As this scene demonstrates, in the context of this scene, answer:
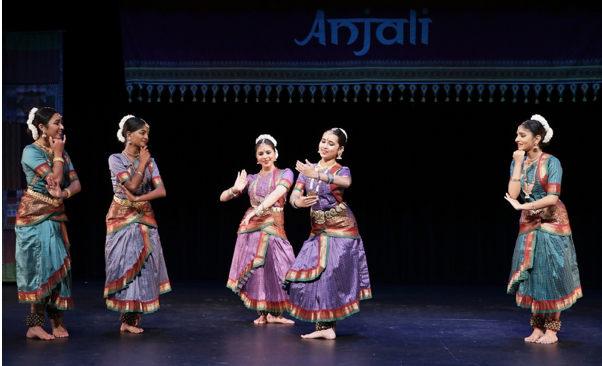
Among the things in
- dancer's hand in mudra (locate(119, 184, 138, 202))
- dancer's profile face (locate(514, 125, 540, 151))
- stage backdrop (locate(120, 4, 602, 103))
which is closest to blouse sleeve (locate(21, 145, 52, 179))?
dancer's hand in mudra (locate(119, 184, 138, 202))

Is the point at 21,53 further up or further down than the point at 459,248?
further up

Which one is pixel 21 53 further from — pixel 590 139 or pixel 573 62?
pixel 590 139

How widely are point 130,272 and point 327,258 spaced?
116 cm

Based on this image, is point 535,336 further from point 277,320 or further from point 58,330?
point 58,330

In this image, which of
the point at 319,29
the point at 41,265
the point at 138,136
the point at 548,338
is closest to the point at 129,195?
the point at 138,136

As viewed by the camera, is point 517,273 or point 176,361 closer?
point 176,361

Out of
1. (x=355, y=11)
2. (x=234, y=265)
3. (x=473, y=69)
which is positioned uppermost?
(x=355, y=11)

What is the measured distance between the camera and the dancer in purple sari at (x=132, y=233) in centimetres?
426

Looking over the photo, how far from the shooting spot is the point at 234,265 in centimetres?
495

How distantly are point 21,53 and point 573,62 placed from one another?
5.20 metres

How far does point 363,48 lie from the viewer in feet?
20.9

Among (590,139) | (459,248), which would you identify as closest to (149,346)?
(459,248)

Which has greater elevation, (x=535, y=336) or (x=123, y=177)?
(x=123, y=177)

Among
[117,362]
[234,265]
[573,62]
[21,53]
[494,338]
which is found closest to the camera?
[117,362]
